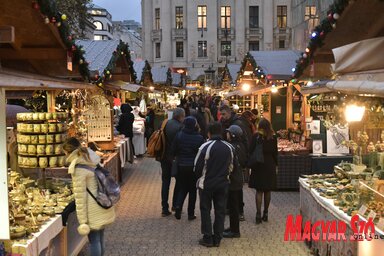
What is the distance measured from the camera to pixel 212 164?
21.4 ft

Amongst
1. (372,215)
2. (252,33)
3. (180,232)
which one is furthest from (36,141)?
(252,33)

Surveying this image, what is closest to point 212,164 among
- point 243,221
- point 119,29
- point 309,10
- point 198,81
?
point 243,221

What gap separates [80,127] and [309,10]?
44.7ft

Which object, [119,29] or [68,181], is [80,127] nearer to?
[68,181]

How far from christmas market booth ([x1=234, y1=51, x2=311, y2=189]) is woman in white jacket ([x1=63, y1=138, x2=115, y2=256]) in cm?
581

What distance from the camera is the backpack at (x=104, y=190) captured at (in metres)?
5.05

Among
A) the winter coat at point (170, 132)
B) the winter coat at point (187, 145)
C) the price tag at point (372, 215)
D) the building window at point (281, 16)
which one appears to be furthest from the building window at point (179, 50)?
the price tag at point (372, 215)

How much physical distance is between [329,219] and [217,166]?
163 cm

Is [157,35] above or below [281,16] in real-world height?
Result: below

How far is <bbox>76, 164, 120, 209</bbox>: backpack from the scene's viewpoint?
505cm

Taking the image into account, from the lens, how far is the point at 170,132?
8438 mm

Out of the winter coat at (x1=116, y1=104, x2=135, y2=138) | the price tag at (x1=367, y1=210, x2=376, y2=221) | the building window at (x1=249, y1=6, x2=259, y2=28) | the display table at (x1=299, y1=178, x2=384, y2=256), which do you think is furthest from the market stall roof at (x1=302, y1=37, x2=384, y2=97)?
the building window at (x1=249, y1=6, x2=259, y2=28)

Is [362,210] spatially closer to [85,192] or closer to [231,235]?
[231,235]

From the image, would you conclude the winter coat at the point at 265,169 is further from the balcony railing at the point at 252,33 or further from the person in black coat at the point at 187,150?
the balcony railing at the point at 252,33
